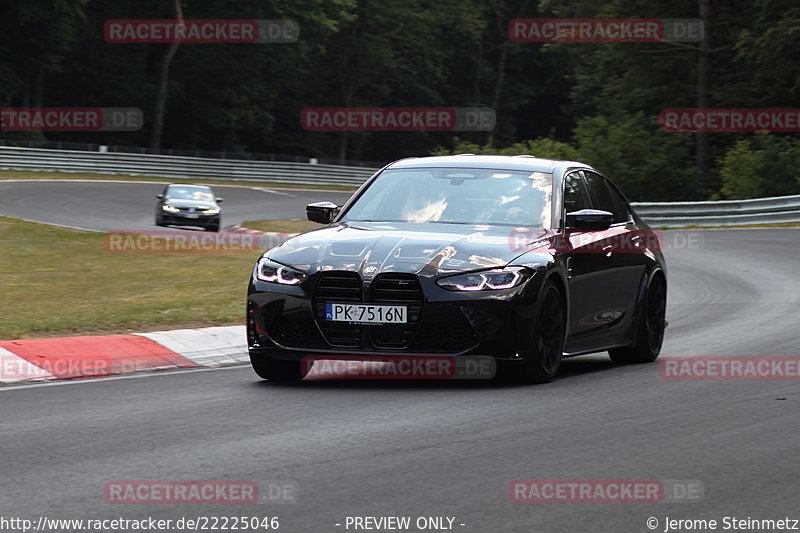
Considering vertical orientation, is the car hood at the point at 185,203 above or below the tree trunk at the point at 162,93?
below

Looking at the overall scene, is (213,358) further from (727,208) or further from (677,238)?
(727,208)

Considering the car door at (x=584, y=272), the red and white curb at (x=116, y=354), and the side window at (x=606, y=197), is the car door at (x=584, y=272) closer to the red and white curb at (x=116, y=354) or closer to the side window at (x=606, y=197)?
the side window at (x=606, y=197)

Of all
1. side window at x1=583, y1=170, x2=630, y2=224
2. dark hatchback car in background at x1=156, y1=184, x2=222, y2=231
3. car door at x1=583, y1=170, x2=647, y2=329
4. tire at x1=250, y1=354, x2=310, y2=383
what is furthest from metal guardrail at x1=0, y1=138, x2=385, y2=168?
tire at x1=250, y1=354, x2=310, y2=383

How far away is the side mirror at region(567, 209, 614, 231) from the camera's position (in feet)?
32.3

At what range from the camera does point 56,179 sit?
53.8 metres

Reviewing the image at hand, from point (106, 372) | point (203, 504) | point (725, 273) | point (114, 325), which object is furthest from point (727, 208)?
point (203, 504)

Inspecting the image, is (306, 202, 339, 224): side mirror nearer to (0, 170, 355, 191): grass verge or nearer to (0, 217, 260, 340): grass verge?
(0, 217, 260, 340): grass verge

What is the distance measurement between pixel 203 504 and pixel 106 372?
16.0 ft

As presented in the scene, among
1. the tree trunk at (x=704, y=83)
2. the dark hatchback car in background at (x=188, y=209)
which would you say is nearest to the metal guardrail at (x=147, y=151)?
the tree trunk at (x=704, y=83)

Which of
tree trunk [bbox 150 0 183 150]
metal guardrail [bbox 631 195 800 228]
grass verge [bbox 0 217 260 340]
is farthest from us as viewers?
tree trunk [bbox 150 0 183 150]

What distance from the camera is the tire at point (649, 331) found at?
36.8 ft

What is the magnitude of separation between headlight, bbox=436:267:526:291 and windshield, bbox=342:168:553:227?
36.3 inches

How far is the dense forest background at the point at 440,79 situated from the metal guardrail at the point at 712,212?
12.4ft

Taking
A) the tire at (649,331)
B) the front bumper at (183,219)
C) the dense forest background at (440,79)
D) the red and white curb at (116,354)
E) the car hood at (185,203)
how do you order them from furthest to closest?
the dense forest background at (440,79) < the car hood at (185,203) < the front bumper at (183,219) < the tire at (649,331) < the red and white curb at (116,354)
